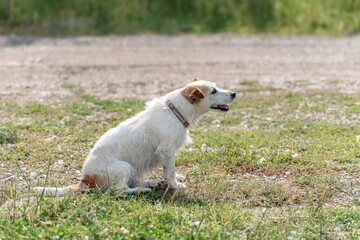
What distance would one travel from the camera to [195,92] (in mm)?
6320

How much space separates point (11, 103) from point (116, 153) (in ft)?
17.3

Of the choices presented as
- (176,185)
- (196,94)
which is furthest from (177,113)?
(176,185)

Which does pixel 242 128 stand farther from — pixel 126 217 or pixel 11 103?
pixel 11 103

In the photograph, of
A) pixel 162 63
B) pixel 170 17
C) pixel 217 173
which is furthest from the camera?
pixel 170 17

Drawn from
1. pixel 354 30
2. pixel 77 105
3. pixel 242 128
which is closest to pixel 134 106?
pixel 77 105

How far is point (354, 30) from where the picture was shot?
59.3 ft

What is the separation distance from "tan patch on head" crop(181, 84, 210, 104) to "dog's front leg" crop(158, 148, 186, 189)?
81cm

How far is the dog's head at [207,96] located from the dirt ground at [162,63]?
4745 millimetres

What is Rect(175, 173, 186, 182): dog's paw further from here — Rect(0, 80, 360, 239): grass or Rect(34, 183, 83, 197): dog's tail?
Rect(34, 183, 83, 197): dog's tail

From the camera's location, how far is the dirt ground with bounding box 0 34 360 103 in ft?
39.0

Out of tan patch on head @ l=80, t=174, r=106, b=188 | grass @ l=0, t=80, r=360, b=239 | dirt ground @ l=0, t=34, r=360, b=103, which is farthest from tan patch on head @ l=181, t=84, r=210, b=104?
dirt ground @ l=0, t=34, r=360, b=103

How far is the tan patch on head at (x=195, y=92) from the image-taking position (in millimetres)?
6316

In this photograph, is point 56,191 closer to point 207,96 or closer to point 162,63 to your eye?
point 207,96

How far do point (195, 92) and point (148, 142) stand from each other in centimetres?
97
